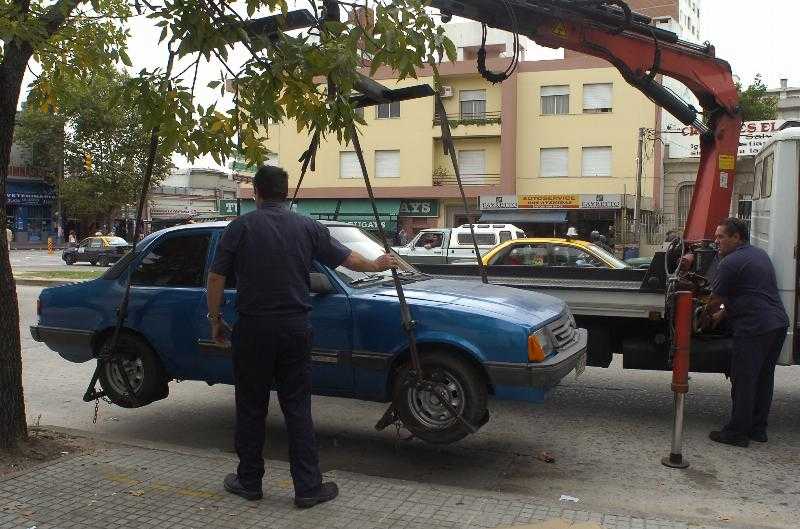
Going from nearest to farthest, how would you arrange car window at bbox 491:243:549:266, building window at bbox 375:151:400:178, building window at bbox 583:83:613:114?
car window at bbox 491:243:549:266, building window at bbox 583:83:613:114, building window at bbox 375:151:400:178

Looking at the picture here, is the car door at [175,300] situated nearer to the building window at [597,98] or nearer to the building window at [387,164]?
the building window at [597,98]

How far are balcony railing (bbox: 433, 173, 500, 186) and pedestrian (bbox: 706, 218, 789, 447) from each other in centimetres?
3244

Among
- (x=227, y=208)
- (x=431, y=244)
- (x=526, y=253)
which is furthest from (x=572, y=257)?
(x=227, y=208)

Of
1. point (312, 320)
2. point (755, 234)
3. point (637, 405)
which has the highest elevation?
point (755, 234)

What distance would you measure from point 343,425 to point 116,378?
197cm

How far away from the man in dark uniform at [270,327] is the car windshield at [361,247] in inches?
49.2

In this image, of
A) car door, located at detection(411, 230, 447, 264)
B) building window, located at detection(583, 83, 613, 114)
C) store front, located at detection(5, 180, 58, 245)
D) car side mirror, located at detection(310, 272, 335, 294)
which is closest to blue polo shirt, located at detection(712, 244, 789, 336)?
car side mirror, located at detection(310, 272, 335, 294)

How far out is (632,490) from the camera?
16.1ft

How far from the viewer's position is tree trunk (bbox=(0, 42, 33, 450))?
500 cm

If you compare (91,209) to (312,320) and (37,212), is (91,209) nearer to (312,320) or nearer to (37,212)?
(37,212)

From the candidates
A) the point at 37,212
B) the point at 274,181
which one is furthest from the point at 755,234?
the point at 37,212

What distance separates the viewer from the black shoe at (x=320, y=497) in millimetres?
4230

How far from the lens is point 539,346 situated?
16.4ft

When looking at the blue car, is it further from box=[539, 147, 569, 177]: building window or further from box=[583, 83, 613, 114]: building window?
box=[583, 83, 613, 114]: building window
